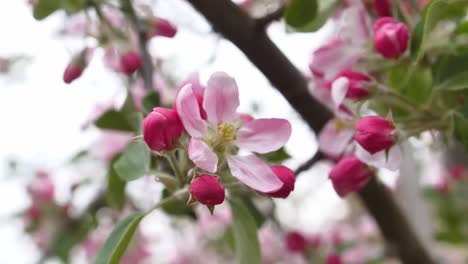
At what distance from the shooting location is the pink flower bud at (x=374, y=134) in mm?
668

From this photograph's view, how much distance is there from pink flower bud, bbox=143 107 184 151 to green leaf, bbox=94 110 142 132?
30 cm

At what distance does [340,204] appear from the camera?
3826mm

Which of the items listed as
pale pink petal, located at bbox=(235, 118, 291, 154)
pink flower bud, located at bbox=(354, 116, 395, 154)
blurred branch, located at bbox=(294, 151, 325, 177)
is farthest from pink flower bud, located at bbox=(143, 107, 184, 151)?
blurred branch, located at bbox=(294, 151, 325, 177)

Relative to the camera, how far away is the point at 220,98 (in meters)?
0.65

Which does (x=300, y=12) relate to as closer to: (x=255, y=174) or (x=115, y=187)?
(x=255, y=174)

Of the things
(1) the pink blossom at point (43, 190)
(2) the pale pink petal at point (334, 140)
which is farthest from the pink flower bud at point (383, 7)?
(1) the pink blossom at point (43, 190)

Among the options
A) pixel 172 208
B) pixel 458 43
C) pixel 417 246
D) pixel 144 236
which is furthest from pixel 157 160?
pixel 144 236

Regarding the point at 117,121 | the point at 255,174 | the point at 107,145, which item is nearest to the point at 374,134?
the point at 255,174

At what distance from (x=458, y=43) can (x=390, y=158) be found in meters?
0.20

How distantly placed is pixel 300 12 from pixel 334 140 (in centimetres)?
20

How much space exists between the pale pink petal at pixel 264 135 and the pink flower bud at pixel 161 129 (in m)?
0.11

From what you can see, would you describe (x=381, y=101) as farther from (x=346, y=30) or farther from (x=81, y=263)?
(x=81, y=263)

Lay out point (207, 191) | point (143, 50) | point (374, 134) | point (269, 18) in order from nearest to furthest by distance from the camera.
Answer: point (207, 191), point (374, 134), point (269, 18), point (143, 50)

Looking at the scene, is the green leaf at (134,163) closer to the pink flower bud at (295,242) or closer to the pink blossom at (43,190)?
the pink flower bud at (295,242)
